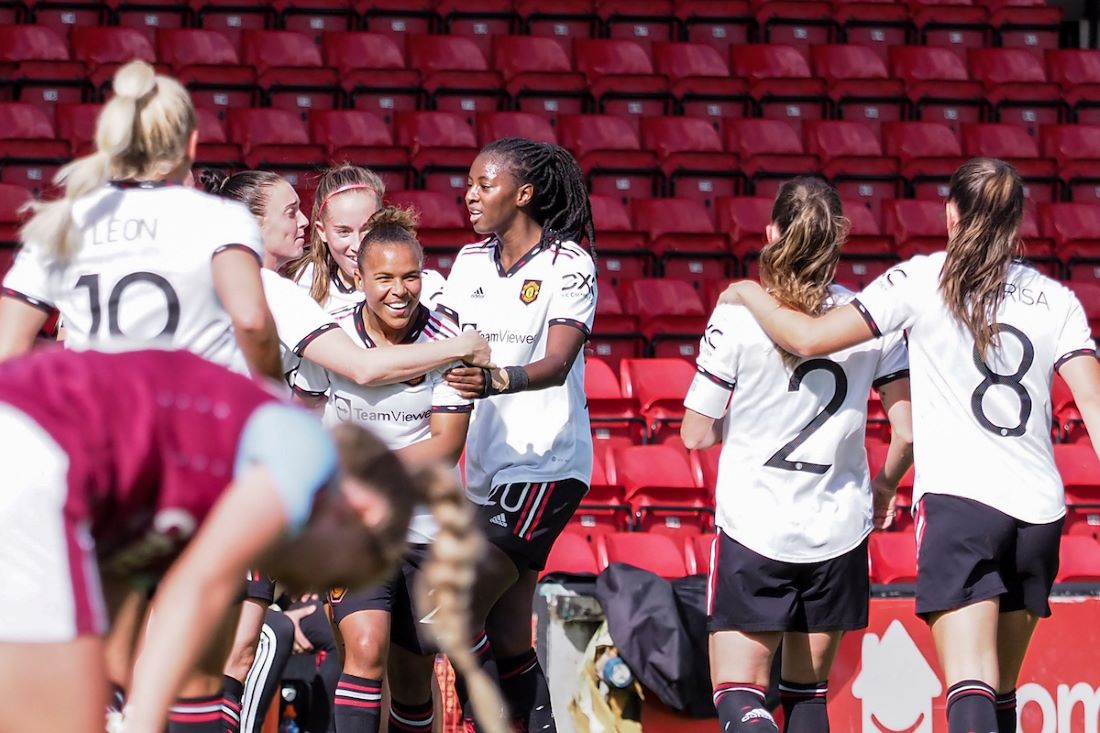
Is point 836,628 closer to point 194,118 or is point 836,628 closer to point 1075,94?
point 194,118

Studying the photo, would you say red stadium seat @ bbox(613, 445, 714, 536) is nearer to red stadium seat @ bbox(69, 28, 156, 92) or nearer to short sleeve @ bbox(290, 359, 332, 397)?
short sleeve @ bbox(290, 359, 332, 397)

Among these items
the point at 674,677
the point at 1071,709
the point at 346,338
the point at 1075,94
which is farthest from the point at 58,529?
the point at 1075,94

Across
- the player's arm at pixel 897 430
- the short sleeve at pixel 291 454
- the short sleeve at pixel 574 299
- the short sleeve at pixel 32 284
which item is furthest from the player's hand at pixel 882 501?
the short sleeve at pixel 291 454

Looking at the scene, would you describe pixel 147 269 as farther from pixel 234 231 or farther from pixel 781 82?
pixel 781 82

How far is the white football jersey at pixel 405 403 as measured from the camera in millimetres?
4055

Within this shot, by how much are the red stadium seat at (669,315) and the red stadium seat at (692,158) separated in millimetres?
1675

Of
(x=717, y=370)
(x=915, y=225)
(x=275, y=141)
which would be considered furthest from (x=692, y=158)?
(x=717, y=370)

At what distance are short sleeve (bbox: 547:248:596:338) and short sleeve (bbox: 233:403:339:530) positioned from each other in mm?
2377

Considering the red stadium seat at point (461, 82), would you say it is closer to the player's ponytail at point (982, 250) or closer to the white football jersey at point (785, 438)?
the white football jersey at point (785, 438)

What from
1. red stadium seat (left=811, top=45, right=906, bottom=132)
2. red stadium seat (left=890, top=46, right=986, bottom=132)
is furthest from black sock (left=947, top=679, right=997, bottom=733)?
red stadium seat (left=890, top=46, right=986, bottom=132)

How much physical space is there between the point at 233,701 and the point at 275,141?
6930 millimetres

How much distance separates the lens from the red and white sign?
5.08 metres

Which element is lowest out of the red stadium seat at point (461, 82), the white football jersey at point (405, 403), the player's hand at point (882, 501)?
the player's hand at point (882, 501)

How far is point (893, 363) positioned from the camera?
14.4 feet
